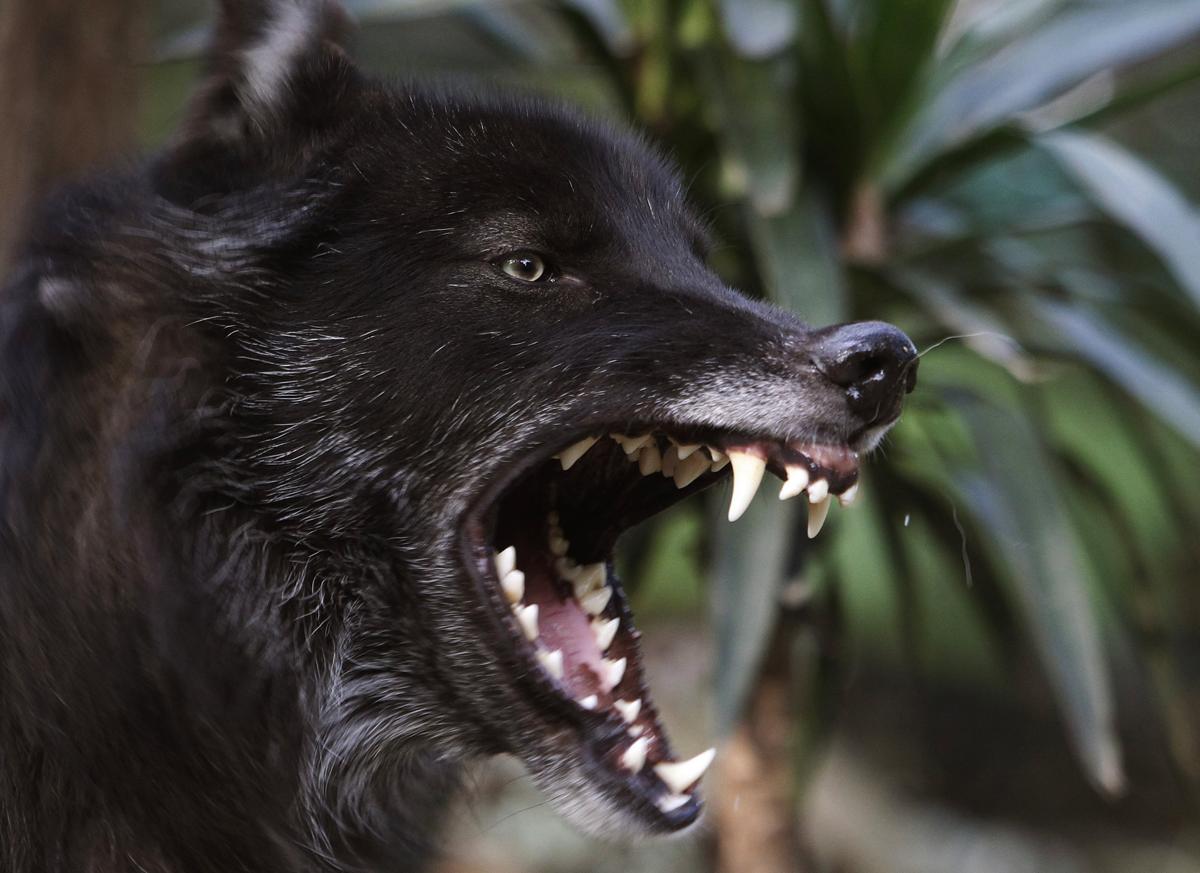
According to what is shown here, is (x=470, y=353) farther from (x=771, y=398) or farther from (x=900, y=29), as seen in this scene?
(x=900, y=29)

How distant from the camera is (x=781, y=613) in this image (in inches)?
120

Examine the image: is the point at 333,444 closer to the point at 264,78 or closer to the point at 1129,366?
the point at 264,78

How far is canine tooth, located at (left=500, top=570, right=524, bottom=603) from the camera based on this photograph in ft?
5.48

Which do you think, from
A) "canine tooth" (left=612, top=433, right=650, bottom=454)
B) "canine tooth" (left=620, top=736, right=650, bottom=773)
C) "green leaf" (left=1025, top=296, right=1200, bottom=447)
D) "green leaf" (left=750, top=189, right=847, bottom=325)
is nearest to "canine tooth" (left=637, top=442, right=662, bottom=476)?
"canine tooth" (left=612, top=433, right=650, bottom=454)

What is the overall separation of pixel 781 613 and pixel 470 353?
61.7 inches

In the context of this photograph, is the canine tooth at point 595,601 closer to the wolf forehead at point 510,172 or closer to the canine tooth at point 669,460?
the canine tooth at point 669,460

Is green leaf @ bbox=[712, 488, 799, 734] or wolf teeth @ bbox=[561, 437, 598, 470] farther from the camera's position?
green leaf @ bbox=[712, 488, 799, 734]

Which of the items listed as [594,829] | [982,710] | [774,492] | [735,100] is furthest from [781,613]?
[982,710]

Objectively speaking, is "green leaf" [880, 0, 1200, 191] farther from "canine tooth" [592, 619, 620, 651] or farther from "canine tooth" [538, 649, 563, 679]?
"canine tooth" [538, 649, 563, 679]

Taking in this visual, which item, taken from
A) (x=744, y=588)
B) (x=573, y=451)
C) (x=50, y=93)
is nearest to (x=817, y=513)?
(x=573, y=451)

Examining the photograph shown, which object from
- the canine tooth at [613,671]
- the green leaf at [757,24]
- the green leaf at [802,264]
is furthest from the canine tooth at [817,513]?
the green leaf at [757,24]

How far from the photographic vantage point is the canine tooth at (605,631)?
1.79 m

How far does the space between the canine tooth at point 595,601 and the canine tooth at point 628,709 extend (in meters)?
0.16

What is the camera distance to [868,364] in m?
1.59
